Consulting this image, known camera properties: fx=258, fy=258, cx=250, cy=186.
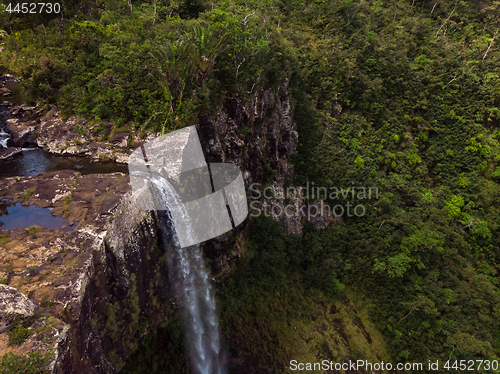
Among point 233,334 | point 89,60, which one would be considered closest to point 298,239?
point 233,334

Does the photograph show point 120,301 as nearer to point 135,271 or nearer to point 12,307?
point 135,271

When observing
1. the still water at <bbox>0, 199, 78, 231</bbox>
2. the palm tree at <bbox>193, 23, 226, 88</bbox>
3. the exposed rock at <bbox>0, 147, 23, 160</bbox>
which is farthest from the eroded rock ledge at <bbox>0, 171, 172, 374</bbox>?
the palm tree at <bbox>193, 23, 226, 88</bbox>

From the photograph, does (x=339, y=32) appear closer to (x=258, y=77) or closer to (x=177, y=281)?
(x=258, y=77)

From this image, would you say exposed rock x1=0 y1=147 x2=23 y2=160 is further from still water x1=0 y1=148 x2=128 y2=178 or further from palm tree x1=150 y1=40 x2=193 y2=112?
palm tree x1=150 y1=40 x2=193 y2=112

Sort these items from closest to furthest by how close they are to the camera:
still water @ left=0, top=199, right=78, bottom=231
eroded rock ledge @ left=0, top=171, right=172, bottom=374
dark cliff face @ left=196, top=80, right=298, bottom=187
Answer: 1. eroded rock ledge @ left=0, top=171, right=172, bottom=374
2. still water @ left=0, top=199, right=78, bottom=231
3. dark cliff face @ left=196, top=80, right=298, bottom=187

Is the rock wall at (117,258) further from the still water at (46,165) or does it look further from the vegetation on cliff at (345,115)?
the vegetation on cliff at (345,115)

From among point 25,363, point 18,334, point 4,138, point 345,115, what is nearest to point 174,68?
point 4,138
